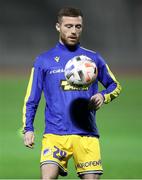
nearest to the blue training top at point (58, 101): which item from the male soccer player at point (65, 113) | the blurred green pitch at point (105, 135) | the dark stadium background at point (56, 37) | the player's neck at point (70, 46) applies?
the male soccer player at point (65, 113)

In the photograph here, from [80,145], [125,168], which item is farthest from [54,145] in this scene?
[125,168]

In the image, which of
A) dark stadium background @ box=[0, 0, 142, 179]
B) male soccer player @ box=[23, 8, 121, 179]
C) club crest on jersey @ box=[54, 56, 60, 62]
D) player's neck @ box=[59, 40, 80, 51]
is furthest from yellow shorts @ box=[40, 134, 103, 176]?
dark stadium background @ box=[0, 0, 142, 179]

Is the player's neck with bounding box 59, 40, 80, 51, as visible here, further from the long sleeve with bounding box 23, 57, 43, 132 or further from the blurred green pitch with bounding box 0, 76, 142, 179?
the blurred green pitch with bounding box 0, 76, 142, 179

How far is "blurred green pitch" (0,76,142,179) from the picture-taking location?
9.24 metres

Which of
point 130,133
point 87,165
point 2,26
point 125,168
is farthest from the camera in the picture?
point 2,26

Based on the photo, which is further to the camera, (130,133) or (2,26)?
(2,26)

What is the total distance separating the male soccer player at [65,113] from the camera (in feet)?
19.4

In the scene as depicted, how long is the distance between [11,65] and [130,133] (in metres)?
5.21

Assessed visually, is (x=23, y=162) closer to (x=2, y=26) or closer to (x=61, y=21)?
(x=61, y=21)

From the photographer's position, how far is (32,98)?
236 inches

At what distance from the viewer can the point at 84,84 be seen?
19.4 ft

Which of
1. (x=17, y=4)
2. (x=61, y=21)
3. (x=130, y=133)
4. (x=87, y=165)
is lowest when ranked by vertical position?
(x=87, y=165)

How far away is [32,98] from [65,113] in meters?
0.28

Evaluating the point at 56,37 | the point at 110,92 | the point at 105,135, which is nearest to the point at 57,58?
the point at 110,92
